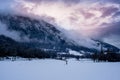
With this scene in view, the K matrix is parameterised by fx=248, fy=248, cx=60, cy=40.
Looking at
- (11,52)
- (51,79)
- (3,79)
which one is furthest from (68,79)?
(11,52)

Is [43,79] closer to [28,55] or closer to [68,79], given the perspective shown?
[68,79]

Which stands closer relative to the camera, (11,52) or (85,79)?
(85,79)

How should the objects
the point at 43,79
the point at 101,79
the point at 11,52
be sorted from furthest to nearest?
the point at 11,52 → the point at 101,79 → the point at 43,79

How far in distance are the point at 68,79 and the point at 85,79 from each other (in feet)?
9.01

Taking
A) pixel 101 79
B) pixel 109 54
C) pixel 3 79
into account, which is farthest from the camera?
pixel 109 54

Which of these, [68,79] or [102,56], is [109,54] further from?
[68,79]

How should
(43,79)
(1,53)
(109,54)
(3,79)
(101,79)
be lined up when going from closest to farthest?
1. (3,79)
2. (43,79)
3. (101,79)
4. (1,53)
5. (109,54)

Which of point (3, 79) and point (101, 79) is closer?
point (3, 79)

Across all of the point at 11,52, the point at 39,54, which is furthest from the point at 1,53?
the point at 39,54

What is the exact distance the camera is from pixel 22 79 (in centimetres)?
3506

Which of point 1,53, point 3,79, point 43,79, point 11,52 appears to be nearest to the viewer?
point 3,79

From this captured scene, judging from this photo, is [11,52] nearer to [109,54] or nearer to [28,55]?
[28,55]

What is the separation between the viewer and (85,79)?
38312mm

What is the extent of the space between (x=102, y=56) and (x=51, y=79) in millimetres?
144543
